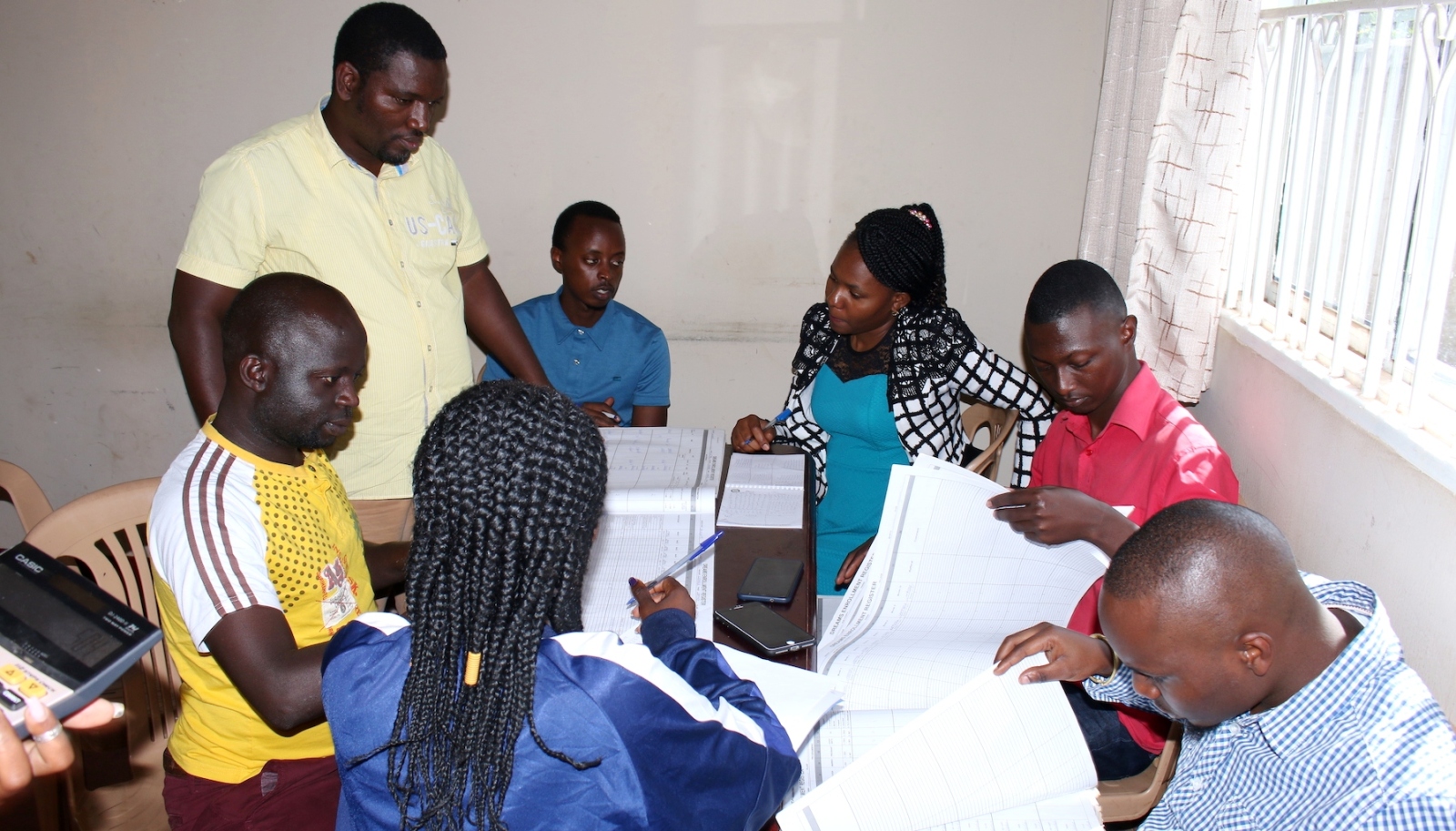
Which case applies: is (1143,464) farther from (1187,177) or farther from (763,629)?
(1187,177)

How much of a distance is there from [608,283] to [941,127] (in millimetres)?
1308

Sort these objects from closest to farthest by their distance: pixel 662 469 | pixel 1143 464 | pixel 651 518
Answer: pixel 1143 464 → pixel 651 518 → pixel 662 469

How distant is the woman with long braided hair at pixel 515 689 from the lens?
101cm

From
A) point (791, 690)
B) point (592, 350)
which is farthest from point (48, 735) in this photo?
point (592, 350)

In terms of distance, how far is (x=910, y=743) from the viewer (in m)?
1.29

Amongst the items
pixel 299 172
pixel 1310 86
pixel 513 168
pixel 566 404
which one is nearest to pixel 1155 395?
pixel 1310 86

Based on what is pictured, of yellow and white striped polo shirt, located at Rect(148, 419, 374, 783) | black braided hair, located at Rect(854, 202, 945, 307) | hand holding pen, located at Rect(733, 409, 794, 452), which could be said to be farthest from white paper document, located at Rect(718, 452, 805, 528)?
yellow and white striped polo shirt, located at Rect(148, 419, 374, 783)

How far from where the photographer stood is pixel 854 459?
2582 mm

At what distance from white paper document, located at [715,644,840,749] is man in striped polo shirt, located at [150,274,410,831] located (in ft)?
1.97

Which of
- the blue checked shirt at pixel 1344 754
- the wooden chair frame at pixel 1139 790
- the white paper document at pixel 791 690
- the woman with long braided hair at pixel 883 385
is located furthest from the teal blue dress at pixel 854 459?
the blue checked shirt at pixel 1344 754

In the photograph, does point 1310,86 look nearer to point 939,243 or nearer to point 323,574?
point 939,243

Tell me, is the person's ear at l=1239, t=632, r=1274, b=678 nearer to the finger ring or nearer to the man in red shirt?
the man in red shirt

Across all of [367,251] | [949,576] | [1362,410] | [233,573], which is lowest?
[949,576]

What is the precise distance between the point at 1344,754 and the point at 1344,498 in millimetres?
883
